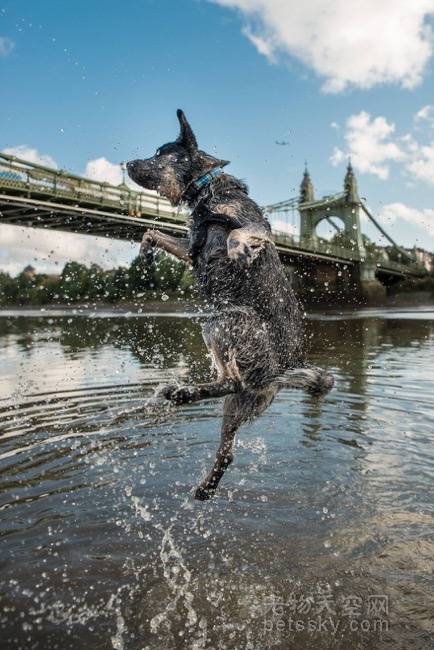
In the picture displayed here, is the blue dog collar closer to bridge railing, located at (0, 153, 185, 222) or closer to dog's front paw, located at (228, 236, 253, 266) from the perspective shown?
dog's front paw, located at (228, 236, 253, 266)

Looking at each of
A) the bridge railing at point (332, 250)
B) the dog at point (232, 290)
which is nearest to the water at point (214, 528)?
the dog at point (232, 290)

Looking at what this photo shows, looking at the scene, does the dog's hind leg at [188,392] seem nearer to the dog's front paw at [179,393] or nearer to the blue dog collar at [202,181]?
the dog's front paw at [179,393]

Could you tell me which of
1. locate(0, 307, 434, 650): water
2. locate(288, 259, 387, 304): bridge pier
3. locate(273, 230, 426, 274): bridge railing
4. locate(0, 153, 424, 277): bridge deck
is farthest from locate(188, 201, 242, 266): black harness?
locate(288, 259, 387, 304): bridge pier

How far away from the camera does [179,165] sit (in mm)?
4594

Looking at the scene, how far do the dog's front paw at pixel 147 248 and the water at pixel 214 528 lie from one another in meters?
1.40

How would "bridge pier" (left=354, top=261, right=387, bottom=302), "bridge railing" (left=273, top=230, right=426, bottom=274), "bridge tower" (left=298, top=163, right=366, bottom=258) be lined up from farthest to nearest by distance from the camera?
"bridge tower" (left=298, top=163, right=366, bottom=258), "bridge pier" (left=354, top=261, right=387, bottom=302), "bridge railing" (left=273, top=230, right=426, bottom=274)

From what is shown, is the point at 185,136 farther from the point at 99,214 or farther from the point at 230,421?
the point at 99,214

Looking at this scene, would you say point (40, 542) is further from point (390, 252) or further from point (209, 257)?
point (390, 252)

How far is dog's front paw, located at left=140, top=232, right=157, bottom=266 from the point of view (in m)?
5.09

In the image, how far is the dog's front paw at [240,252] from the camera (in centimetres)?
384

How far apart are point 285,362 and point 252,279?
746 millimetres

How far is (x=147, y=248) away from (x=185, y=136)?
1055 millimetres

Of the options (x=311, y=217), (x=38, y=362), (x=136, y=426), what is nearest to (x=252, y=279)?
(x=136, y=426)

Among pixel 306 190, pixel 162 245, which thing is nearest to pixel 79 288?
pixel 306 190
